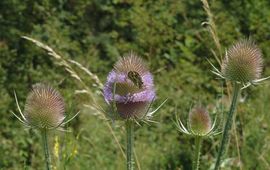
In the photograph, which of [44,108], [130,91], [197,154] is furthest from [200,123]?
[44,108]

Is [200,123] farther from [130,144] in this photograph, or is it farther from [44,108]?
[44,108]

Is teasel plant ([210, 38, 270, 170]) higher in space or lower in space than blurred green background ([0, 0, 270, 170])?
lower

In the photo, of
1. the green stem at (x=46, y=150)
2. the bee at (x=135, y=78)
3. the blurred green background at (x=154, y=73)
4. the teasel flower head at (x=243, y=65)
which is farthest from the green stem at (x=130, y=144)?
the blurred green background at (x=154, y=73)

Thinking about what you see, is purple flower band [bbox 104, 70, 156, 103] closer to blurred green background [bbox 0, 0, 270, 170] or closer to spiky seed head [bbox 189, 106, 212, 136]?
spiky seed head [bbox 189, 106, 212, 136]

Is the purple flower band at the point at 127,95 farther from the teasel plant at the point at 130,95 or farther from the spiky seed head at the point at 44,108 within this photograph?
the spiky seed head at the point at 44,108

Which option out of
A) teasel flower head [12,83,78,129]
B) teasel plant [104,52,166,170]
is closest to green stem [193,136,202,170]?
teasel plant [104,52,166,170]

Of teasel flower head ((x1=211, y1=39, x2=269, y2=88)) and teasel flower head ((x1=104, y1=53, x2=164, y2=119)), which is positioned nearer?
teasel flower head ((x1=104, y1=53, x2=164, y2=119))

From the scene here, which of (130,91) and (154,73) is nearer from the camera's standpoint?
(130,91)
